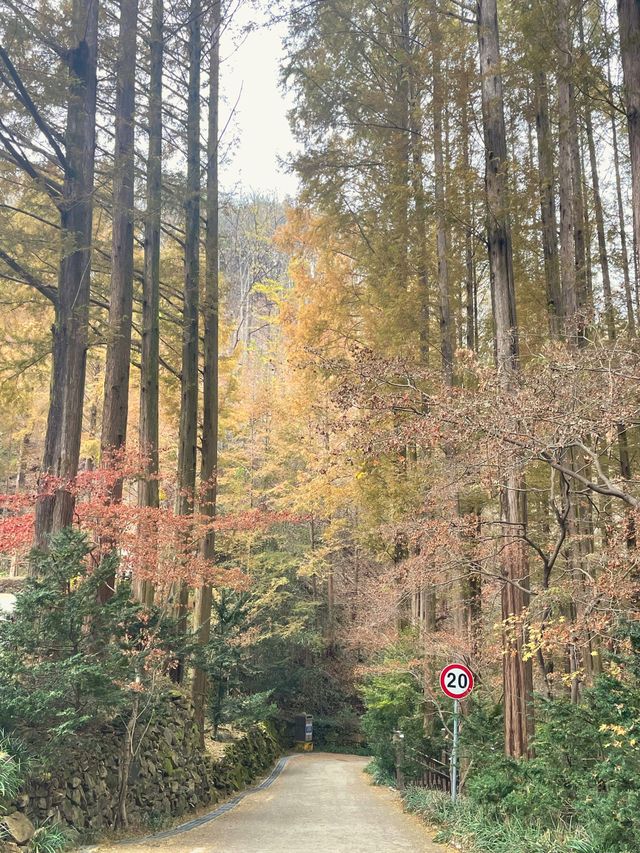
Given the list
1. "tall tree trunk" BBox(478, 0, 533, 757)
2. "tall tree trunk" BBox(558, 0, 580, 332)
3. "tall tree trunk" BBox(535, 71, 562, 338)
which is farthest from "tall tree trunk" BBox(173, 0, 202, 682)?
"tall tree trunk" BBox(558, 0, 580, 332)

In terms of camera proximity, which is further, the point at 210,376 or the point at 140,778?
the point at 210,376

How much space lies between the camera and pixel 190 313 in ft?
40.0

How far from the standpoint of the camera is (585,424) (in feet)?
15.8

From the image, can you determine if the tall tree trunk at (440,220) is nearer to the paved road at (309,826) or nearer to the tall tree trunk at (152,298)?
the tall tree trunk at (152,298)

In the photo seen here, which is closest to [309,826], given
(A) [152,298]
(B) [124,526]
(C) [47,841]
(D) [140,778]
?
(D) [140,778]

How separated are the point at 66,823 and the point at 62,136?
8.57 metres

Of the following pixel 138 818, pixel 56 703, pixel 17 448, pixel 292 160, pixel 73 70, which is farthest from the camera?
pixel 17 448

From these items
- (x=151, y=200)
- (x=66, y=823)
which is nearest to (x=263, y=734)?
(x=66, y=823)

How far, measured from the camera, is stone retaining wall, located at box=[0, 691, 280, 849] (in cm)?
638

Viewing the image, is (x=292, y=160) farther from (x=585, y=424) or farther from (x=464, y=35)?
(x=585, y=424)

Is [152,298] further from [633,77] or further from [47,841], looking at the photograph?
[47,841]

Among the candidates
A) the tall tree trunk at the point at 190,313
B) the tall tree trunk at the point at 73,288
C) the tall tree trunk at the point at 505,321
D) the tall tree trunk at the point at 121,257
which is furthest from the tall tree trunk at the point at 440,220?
the tall tree trunk at the point at 73,288

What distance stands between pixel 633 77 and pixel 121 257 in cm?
721

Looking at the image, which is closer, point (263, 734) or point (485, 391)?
point (485, 391)
